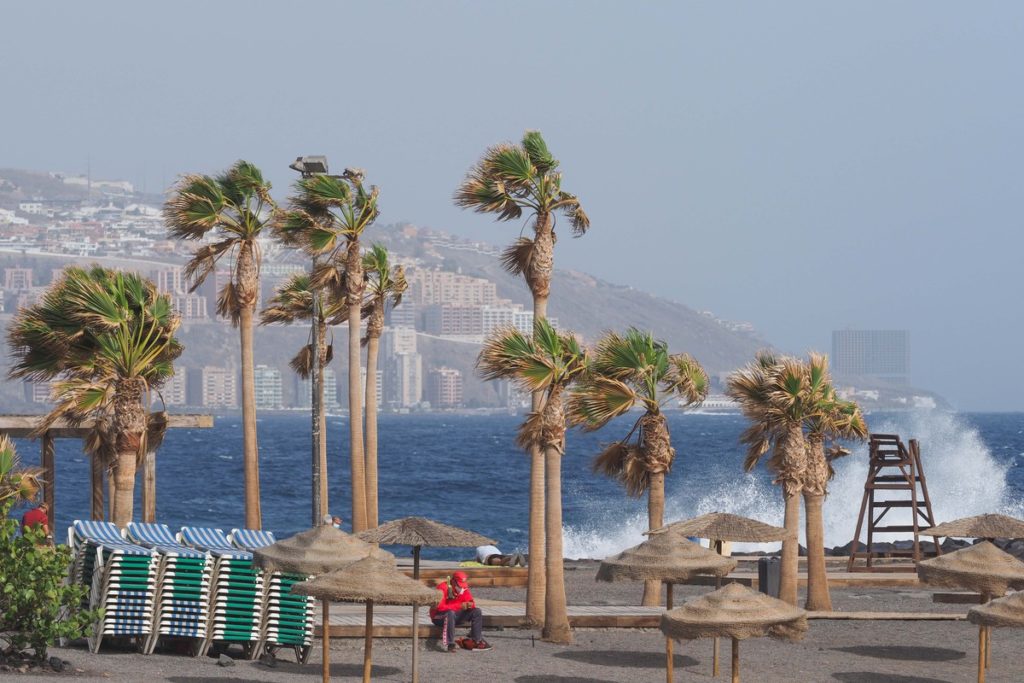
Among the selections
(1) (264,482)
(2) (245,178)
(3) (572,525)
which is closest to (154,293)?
(2) (245,178)

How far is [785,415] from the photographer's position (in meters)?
27.1

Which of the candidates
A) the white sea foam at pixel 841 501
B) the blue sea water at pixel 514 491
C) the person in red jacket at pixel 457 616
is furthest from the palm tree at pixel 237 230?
the white sea foam at pixel 841 501

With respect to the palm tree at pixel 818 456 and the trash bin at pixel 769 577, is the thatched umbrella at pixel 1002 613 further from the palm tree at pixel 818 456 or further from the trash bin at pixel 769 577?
the trash bin at pixel 769 577

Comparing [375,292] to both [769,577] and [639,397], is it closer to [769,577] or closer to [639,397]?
[769,577]

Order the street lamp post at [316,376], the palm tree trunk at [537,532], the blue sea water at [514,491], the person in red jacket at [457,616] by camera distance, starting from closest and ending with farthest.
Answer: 1. the person in red jacket at [457,616]
2. the palm tree trunk at [537,532]
3. the street lamp post at [316,376]
4. the blue sea water at [514,491]

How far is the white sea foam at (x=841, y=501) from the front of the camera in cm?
5931

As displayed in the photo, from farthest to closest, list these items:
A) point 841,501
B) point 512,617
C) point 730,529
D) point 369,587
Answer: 1. point 841,501
2. point 512,617
3. point 730,529
4. point 369,587

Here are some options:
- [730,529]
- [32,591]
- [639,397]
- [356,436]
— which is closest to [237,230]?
[356,436]

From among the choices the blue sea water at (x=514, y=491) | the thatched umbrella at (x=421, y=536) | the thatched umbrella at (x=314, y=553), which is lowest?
the blue sea water at (x=514, y=491)

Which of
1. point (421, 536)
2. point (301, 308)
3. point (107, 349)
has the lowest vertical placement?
point (421, 536)

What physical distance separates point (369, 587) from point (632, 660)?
615cm

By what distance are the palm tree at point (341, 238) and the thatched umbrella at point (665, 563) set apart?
10.8 m

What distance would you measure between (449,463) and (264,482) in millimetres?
24753

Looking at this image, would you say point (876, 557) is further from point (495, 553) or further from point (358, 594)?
point (358, 594)
